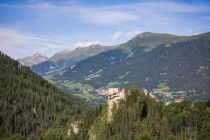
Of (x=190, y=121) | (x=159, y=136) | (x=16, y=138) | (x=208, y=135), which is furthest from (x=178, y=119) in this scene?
(x=16, y=138)

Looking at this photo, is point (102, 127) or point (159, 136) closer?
point (159, 136)

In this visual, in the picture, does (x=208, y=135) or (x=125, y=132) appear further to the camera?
(x=125, y=132)

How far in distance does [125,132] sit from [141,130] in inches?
332

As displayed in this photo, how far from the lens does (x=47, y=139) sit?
200 metres

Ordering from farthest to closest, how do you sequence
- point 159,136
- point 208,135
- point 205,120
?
point 205,120, point 159,136, point 208,135

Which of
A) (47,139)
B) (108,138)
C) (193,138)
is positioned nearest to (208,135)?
(193,138)

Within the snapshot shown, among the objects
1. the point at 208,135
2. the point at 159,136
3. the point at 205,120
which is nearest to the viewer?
the point at 208,135

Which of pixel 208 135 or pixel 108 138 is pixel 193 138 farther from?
pixel 108 138

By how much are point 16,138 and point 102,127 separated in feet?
150

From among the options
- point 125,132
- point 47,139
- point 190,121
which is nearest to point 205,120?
point 190,121

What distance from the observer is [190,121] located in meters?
199

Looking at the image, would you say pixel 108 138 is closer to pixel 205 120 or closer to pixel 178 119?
pixel 178 119

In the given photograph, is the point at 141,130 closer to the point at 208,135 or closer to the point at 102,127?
the point at 102,127

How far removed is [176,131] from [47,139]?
69857mm
